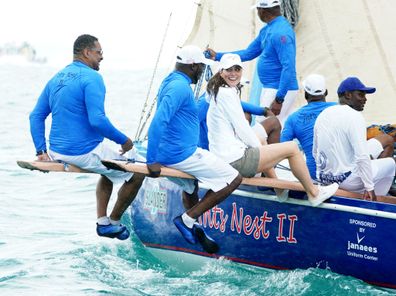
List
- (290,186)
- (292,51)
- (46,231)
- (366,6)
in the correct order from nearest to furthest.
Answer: (290,186), (292,51), (366,6), (46,231)

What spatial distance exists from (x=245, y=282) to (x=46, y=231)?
139 inches

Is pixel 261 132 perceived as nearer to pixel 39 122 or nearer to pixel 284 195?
pixel 284 195

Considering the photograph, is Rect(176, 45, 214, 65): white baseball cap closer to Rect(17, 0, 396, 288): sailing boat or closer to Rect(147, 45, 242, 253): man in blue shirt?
Rect(147, 45, 242, 253): man in blue shirt

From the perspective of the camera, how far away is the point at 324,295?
306 inches

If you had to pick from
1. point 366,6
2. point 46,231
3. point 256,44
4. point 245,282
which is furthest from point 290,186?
point 46,231

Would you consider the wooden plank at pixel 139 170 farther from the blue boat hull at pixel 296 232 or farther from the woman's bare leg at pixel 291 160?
the blue boat hull at pixel 296 232

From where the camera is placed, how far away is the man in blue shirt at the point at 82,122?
7.52 metres

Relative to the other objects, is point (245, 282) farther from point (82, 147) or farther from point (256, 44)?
point (256, 44)

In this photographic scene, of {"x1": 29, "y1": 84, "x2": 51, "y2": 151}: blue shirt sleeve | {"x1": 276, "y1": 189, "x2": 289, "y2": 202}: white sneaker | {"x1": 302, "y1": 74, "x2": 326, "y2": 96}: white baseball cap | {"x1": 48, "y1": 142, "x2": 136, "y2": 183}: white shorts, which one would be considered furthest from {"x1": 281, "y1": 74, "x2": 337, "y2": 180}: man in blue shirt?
{"x1": 29, "y1": 84, "x2": 51, "y2": 151}: blue shirt sleeve

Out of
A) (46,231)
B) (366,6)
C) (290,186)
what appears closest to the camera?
(290,186)

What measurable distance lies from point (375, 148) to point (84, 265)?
274cm

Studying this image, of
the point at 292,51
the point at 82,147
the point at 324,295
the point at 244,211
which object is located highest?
the point at 292,51

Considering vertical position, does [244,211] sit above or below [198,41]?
below

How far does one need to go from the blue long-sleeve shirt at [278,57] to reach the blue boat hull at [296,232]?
126 centimetres
